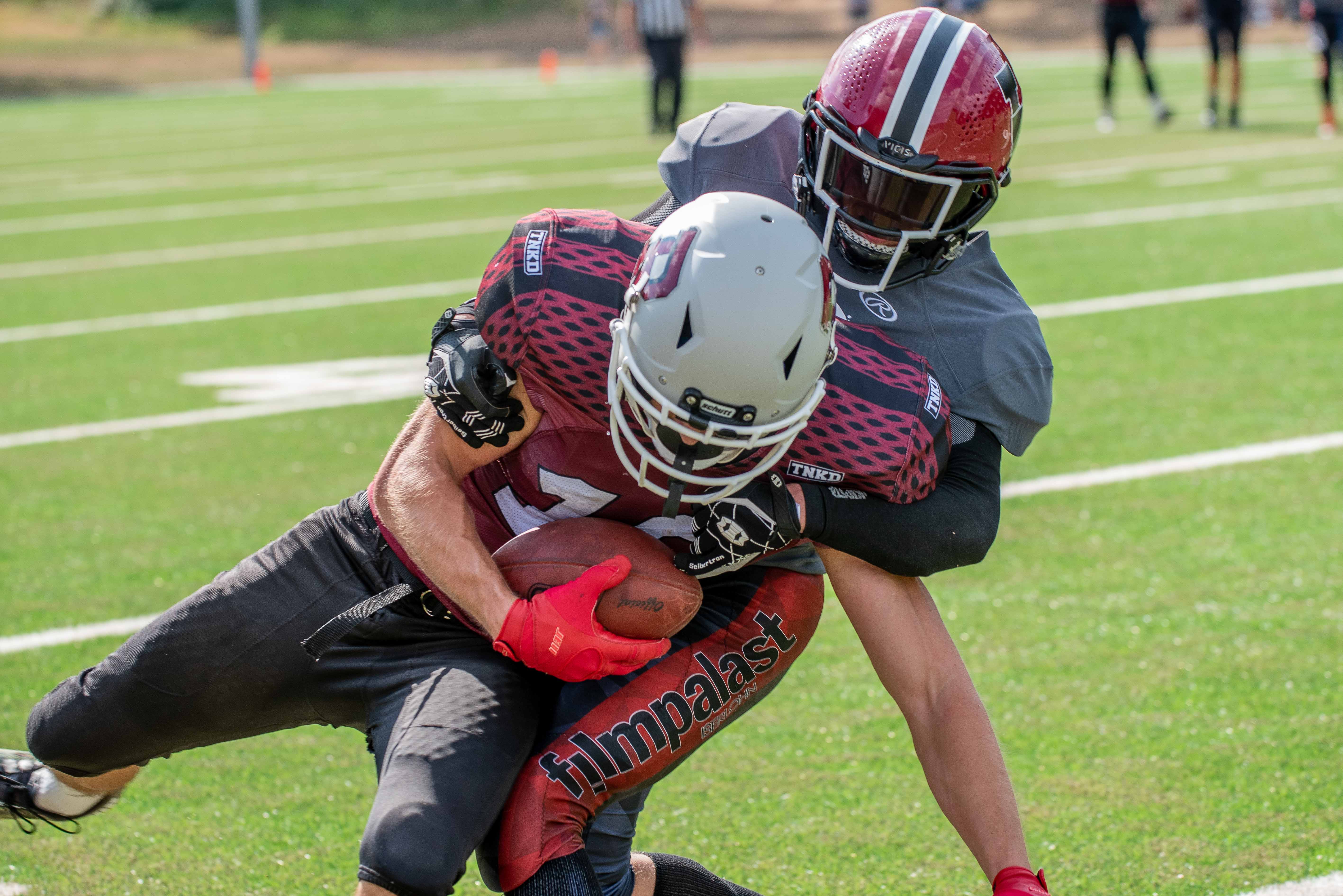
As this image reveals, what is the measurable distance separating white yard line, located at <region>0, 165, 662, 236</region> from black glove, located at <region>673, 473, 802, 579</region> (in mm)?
10187

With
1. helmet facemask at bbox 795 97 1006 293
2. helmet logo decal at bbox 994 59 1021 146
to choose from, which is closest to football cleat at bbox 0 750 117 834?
helmet facemask at bbox 795 97 1006 293

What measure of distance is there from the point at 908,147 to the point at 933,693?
38.5 inches

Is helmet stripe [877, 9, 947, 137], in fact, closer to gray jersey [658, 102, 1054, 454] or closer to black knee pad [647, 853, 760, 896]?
gray jersey [658, 102, 1054, 454]

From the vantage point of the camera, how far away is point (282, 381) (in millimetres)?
7129

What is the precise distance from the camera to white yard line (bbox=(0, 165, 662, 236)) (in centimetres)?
1230

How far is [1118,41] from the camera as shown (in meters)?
15.1

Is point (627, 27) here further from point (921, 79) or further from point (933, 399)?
point (933, 399)

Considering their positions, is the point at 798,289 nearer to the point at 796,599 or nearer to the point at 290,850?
the point at 796,599

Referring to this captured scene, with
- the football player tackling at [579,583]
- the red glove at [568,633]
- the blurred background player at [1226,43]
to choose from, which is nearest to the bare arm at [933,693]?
the football player tackling at [579,583]

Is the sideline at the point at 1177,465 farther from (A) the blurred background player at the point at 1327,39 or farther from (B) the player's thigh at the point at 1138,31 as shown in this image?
(B) the player's thigh at the point at 1138,31

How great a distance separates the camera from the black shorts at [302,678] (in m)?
2.33

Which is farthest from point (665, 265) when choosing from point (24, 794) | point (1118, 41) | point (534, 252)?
point (1118, 41)

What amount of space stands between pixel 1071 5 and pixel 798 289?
36899mm

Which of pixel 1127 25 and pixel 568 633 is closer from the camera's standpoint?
pixel 568 633
